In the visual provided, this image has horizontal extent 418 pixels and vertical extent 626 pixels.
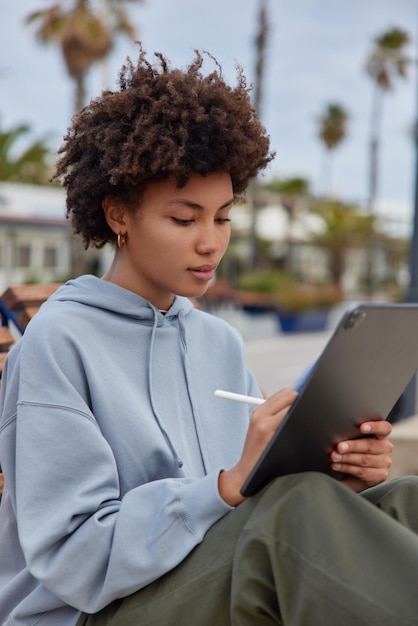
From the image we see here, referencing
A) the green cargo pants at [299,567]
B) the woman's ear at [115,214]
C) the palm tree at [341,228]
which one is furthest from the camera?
the palm tree at [341,228]

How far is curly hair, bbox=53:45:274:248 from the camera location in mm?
1842

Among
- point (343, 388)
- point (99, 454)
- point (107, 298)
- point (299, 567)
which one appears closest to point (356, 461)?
point (343, 388)

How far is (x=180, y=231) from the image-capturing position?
1854 mm

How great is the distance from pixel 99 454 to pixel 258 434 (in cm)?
31

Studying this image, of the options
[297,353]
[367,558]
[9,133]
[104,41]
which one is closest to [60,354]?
[367,558]

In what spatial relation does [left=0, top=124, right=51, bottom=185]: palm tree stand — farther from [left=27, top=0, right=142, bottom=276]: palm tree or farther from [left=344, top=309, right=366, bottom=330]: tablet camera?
[left=344, top=309, right=366, bottom=330]: tablet camera

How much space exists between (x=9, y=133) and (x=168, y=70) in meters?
19.6

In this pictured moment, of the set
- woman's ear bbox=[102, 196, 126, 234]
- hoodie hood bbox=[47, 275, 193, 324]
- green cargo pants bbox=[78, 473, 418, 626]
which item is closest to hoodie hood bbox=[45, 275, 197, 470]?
hoodie hood bbox=[47, 275, 193, 324]

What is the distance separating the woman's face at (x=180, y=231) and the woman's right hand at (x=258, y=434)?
0.44m

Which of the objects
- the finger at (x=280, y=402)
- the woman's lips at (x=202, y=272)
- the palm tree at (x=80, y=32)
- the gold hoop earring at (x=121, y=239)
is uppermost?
the palm tree at (x=80, y=32)

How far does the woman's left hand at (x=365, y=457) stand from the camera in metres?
1.72

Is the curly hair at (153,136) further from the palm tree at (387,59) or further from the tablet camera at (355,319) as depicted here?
the palm tree at (387,59)

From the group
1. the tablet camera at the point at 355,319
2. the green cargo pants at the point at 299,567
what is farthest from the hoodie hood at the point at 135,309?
the tablet camera at the point at 355,319

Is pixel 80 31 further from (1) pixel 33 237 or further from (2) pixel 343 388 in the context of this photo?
(2) pixel 343 388
